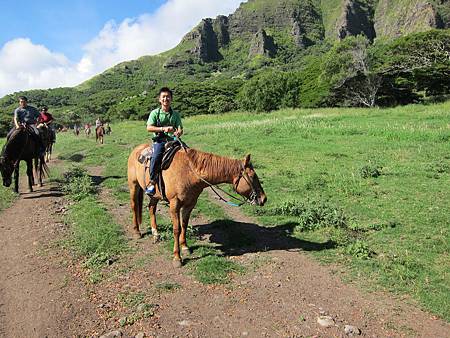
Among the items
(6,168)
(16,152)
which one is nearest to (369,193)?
(16,152)

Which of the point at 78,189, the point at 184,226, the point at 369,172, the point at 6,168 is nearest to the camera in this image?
the point at 184,226

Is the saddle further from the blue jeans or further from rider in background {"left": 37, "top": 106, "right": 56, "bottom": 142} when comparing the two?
rider in background {"left": 37, "top": 106, "right": 56, "bottom": 142}

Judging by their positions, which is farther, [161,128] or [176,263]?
[161,128]

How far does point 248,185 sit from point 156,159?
1943 mm

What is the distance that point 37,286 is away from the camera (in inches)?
236

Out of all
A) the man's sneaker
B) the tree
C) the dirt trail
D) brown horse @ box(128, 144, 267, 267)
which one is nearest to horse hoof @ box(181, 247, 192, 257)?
brown horse @ box(128, 144, 267, 267)

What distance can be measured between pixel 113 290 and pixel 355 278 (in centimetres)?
415

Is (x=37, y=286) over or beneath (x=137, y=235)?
beneath

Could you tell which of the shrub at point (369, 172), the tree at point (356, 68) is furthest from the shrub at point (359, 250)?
the tree at point (356, 68)

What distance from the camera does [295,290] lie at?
5711 millimetres

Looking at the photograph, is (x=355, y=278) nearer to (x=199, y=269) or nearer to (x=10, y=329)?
(x=199, y=269)

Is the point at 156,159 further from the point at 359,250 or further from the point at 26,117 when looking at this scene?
the point at 26,117

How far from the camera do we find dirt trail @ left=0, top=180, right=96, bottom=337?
4906 millimetres

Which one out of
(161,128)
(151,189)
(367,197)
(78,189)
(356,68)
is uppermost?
(356,68)
